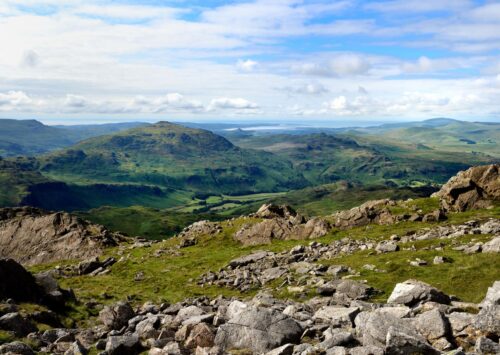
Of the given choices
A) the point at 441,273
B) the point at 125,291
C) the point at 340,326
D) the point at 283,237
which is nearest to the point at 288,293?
the point at 441,273

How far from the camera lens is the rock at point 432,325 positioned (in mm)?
19906

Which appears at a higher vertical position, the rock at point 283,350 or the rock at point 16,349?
the rock at point 283,350

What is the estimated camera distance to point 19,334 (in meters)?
27.2

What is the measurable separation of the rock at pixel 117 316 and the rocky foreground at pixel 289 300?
0.26ft

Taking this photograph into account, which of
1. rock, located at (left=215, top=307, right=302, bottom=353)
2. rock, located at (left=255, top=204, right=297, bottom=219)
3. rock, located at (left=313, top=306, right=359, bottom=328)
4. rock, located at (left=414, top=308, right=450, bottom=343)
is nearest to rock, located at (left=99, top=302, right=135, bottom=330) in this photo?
rock, located at (left=215, top=307, right=302, bottom=353)

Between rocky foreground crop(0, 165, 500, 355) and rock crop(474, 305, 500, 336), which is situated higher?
rock crop(474, 305, 500, 336)

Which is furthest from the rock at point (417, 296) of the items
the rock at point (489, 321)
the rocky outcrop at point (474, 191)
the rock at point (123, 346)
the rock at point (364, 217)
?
the rocky outcrop at point (474, 191)

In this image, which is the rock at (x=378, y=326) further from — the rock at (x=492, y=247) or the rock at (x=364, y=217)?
the rock at (x=364, y=217)

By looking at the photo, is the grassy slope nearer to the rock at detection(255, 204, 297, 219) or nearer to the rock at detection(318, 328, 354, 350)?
the rock at detection(255, 204, 297, 219)

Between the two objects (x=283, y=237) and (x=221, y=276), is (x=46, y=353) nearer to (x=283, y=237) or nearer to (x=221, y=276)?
(x=221, y=276)

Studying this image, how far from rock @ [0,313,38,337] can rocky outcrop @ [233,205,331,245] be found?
4994 cm

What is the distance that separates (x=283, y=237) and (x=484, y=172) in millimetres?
38560

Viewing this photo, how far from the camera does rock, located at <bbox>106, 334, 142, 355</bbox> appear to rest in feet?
75.6

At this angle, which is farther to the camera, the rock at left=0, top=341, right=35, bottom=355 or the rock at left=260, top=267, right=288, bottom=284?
the rock at left=260, top=267, right=288, bottom=284
